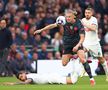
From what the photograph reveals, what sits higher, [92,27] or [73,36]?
[92,27]

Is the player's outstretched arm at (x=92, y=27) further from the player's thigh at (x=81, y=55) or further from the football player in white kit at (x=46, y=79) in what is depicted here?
the football player in white kit at (x=46, y=79)

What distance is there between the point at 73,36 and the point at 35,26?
856 cm

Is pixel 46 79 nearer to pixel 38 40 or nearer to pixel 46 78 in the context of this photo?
pixel 46 78

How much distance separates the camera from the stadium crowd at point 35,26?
24734 mm

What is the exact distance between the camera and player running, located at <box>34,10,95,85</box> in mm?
18141

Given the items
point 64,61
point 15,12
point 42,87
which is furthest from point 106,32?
point 42,87

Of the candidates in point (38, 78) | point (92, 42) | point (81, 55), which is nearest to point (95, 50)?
point (92, 42)

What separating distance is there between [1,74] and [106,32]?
Result: 21.9 feet

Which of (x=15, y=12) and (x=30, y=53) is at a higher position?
(x=15, y=12)

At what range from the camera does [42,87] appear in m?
16.7

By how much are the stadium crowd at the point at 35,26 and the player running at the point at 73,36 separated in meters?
5.25

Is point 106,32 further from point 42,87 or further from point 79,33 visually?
point 42,87

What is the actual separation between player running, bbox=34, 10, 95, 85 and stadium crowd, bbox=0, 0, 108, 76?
5251mm

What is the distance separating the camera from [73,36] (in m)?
18.7
